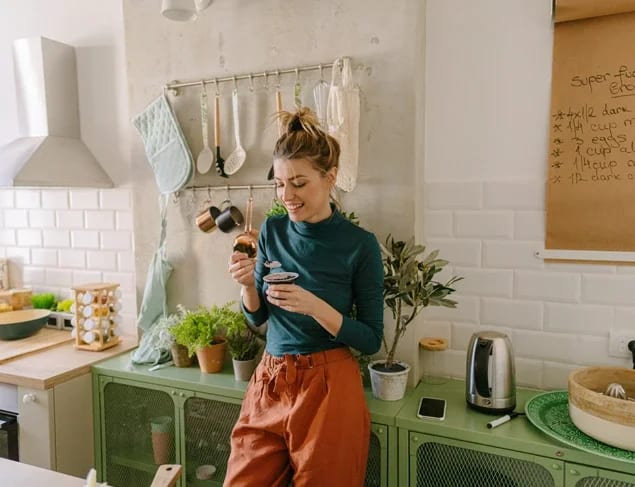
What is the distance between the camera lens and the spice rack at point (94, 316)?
235 centimetres

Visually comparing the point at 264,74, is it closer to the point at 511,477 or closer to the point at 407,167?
the point at 407,167

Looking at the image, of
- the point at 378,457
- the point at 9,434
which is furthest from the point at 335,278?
the point at 9,434

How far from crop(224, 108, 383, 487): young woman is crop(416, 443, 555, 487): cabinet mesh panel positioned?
0.23 m

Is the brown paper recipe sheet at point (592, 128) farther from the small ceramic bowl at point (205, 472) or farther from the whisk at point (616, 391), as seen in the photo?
the small ceramic bowl at point (205, 472)

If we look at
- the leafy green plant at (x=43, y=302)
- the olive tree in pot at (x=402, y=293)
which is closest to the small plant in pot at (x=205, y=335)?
the olive tree in pot at (x=402, y=293)

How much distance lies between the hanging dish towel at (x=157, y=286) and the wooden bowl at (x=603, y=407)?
5.40ft

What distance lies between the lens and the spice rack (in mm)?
2352

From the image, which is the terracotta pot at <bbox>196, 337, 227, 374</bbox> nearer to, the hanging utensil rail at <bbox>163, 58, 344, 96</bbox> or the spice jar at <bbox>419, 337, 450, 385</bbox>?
the spice jar at <bbox>419, 337, 450, 385</bbox>

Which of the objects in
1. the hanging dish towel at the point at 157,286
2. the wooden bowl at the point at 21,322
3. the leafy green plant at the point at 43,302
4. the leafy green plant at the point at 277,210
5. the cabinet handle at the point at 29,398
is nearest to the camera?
the leafy green plant at the point at 277,210

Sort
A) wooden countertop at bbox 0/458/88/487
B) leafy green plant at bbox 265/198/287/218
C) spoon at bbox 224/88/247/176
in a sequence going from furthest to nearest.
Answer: spoon at bbox 224/88/247/176 < leafy green plant at bbox 265/198/287/218 < wooden countertop at bbox 0/458/88/487

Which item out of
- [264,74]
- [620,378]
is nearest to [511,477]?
[620,378]

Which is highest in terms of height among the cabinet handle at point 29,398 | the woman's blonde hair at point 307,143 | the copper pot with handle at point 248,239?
the woman's blonde hair at point 307,143

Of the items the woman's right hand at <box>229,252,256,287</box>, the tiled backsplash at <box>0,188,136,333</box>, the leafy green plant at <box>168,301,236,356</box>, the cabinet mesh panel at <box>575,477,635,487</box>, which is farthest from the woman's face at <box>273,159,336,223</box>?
the tiled backsplash at <box>0,188,136,333</box>

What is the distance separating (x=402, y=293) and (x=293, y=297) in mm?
464
